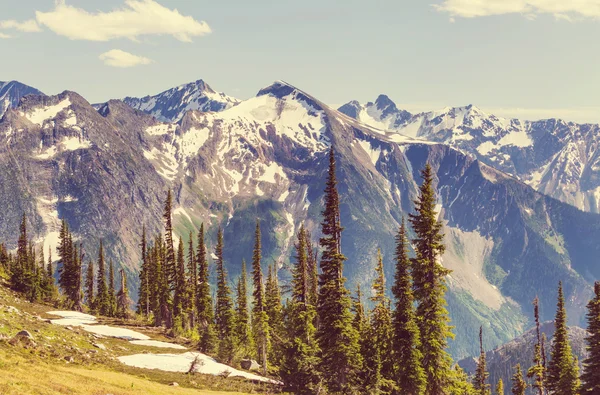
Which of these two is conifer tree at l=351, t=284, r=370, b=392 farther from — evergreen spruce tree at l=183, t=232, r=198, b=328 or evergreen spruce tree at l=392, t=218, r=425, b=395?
evergreen spruce tree at l=183, t=232, r=198, b=328

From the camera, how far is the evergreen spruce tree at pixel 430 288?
52.3 meters

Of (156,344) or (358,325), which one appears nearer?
(358,325)

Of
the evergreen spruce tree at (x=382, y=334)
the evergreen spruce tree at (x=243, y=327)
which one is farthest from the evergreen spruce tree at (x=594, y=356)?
the evergreen spruce tree at (x=243, y=327)

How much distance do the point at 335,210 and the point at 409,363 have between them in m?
16.3

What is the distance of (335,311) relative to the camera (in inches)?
2335

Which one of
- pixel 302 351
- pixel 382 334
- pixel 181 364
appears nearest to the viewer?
pixel 382 334

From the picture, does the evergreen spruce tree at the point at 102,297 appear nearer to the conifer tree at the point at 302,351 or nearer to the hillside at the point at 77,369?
the hillside at the point at 77,369

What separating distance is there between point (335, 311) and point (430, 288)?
11.1 m

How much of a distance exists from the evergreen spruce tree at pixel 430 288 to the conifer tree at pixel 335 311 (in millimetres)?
8275

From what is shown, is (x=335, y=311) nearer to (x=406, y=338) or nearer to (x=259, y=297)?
→ (x=406, y=338)

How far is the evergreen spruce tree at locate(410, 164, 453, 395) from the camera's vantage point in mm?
52344

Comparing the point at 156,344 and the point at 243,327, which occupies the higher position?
the point at 243,327

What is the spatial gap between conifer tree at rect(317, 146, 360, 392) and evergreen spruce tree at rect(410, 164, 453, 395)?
828 cm

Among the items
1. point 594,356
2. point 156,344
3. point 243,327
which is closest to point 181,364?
point 156,344
